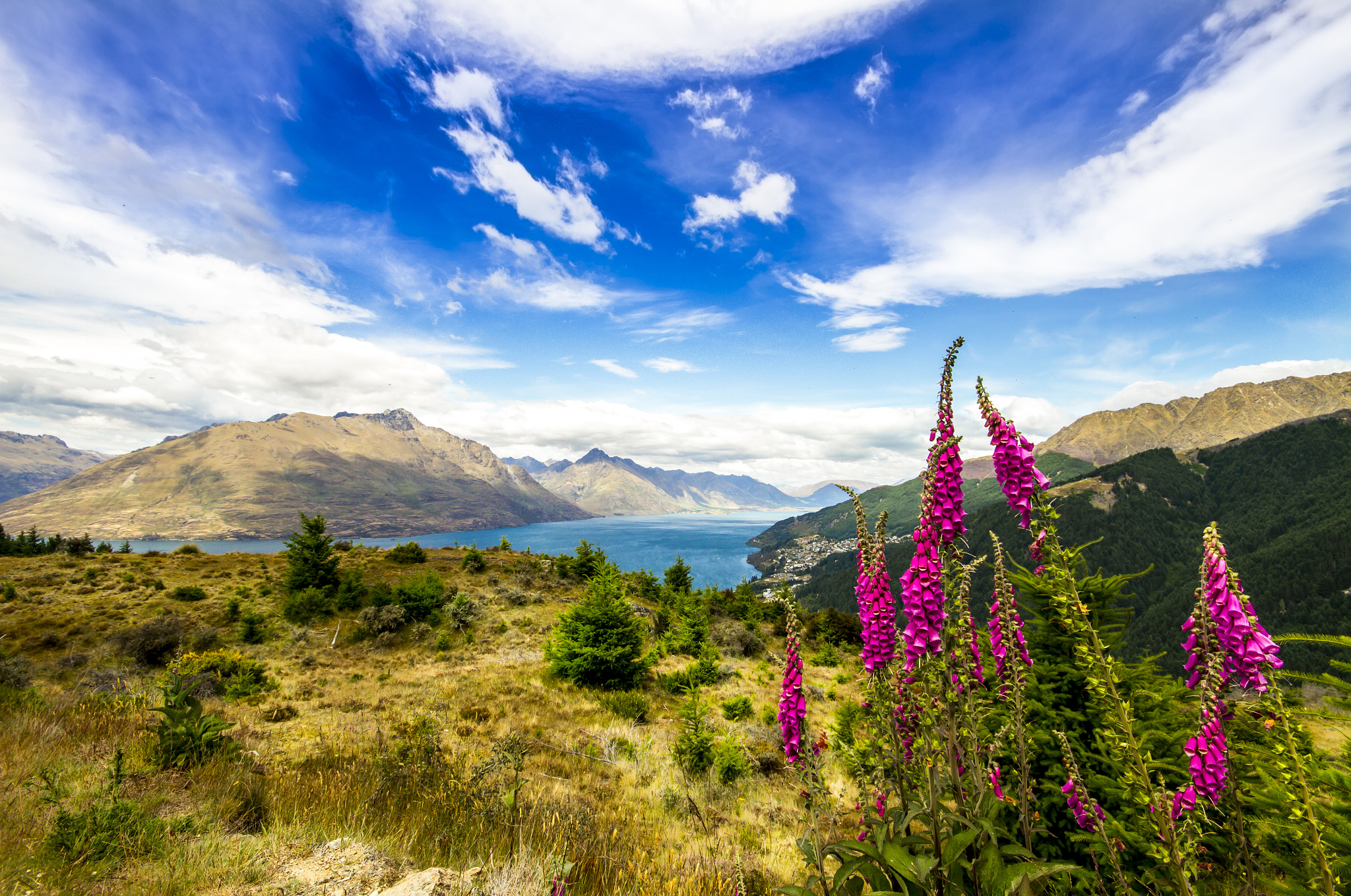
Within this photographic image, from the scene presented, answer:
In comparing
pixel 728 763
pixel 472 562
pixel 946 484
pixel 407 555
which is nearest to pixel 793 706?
pixel 946 484

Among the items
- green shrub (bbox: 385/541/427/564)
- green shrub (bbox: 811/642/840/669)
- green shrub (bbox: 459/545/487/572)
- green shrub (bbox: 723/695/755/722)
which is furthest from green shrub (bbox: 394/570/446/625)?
green shrub (bbox: 811/642/840/669)

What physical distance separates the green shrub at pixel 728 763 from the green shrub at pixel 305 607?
2157cm

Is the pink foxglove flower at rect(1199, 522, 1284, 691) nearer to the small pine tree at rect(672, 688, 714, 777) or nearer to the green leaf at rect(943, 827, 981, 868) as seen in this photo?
the green leaf at rect(943, 827, 981, 868)

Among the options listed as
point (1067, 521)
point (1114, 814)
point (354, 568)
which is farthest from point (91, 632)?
point (1067, 521)

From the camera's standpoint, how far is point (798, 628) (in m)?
3.67

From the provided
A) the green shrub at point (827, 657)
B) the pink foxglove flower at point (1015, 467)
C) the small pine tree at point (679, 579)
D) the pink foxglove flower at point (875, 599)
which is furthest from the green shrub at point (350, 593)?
the pink foxglove flower at point (1015, 467)

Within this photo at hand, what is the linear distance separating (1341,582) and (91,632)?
169m

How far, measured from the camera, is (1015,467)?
3348mm

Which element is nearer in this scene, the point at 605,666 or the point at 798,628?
the point at 798,628

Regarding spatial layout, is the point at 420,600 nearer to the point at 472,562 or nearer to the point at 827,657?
the point at 472,562

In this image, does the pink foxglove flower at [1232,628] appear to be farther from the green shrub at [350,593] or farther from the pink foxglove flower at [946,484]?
the green shrub at [350,593]

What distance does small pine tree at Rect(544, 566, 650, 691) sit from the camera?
14.8 metres

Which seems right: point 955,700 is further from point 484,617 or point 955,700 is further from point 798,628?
point 484,617

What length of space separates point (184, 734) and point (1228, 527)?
212153 mm
